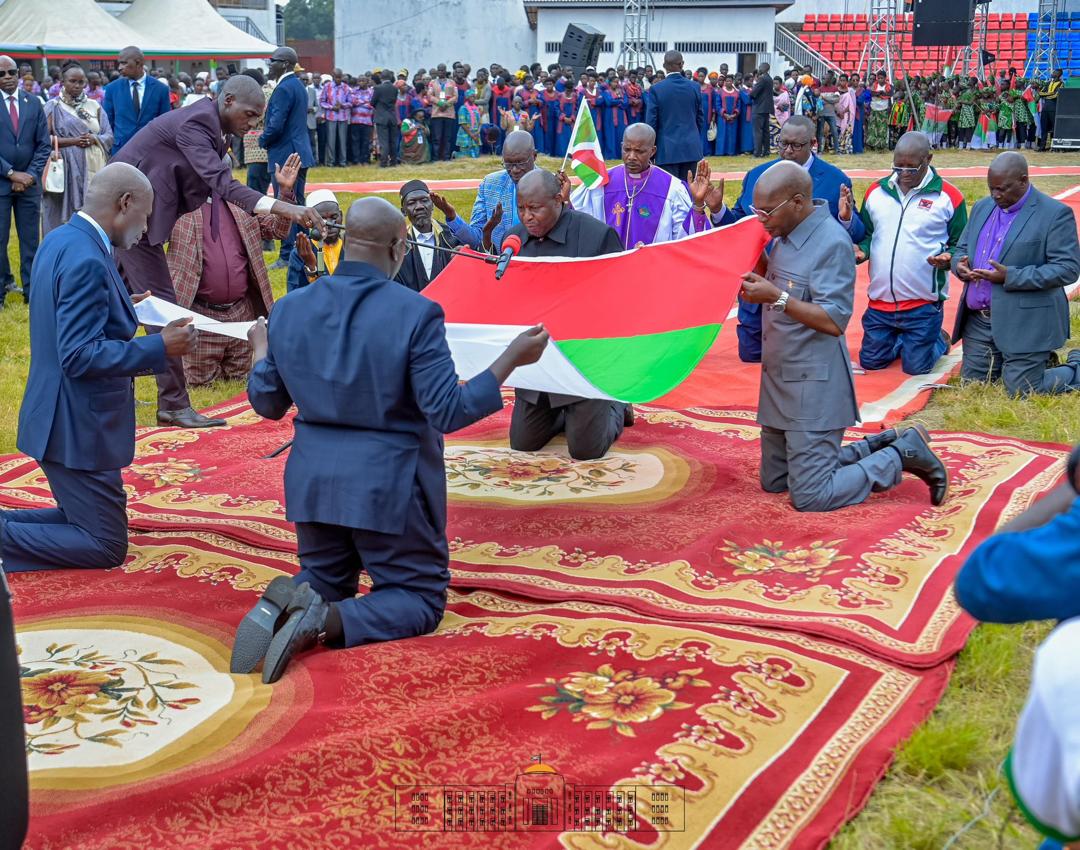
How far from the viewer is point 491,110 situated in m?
24.4

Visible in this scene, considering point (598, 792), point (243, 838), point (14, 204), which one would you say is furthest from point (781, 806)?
point (14, 204)

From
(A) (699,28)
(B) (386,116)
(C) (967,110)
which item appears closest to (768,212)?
(B) (386,116)

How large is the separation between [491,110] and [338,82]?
313 centimetres

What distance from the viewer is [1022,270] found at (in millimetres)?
7406

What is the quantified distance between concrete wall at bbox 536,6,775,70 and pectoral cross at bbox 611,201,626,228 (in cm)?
2754

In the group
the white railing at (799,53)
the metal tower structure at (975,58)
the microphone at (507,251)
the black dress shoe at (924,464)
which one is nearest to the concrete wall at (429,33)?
the white railing at (799,53)

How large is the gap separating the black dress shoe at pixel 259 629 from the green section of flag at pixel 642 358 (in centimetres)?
221

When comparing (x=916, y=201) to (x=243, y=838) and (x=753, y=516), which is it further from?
(x=243, y=838)

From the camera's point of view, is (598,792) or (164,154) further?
(164,154)

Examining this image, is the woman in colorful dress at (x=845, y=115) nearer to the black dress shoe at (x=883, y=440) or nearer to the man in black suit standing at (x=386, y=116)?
the man in black suit standing at (x=386, y=116)

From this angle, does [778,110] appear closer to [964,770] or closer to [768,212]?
[768,212]

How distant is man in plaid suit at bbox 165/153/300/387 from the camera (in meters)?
7.98

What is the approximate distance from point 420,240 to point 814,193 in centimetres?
290

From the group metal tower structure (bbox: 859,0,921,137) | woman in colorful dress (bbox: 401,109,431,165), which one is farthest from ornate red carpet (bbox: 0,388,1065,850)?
metal tower structure (bbox: 859,0,921,137)
